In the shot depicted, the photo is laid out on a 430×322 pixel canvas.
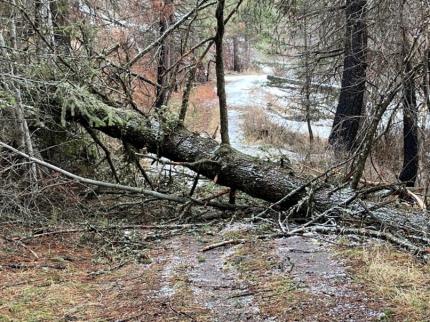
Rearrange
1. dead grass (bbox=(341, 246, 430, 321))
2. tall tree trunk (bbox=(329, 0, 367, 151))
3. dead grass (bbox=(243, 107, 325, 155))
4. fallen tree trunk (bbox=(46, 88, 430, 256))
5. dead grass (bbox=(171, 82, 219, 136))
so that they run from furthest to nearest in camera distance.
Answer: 1. dead grass (bbox=(171, 82, 219, 136))
2. dead grass (bbox=(243, 107, 325, 155))
3. tall tree trunk (bbox=(329, 0, 367, 151))
4. fallen tree trunk (bbox=(46, 88, 430, 256))
5. dead grass (bbox=(341, 246, 430, 321))

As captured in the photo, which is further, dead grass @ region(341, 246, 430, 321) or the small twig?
the small twig

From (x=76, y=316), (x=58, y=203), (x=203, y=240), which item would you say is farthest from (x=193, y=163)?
(x=76, y=316)

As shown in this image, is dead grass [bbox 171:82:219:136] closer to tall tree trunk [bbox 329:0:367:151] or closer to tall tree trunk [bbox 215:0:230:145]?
tall tree trunk [bbox 329:0:367:151]

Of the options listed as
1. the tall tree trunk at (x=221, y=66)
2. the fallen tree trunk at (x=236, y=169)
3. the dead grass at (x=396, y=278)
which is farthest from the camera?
the tall tree trunk at (x=221, y=66)

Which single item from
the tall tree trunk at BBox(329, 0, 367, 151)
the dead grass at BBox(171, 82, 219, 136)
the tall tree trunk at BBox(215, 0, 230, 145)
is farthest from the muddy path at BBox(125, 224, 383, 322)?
the dead grass at BBox(171, 82, 219, 136)

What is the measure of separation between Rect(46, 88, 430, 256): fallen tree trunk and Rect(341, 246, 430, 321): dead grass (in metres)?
0.74

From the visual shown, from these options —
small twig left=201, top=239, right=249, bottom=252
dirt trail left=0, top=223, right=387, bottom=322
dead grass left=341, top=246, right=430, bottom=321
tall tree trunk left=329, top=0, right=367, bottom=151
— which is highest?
tall tree trunk left=329, top=0, right=367, bottom=151

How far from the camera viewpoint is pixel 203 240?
4840mm

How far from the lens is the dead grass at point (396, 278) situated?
2.80m

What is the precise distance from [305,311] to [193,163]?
309 cm

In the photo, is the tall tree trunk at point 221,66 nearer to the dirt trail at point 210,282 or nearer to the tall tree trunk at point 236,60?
the dirt trail at point 210,282

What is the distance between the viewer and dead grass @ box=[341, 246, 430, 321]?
280 centimetres

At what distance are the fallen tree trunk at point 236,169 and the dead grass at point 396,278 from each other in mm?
745

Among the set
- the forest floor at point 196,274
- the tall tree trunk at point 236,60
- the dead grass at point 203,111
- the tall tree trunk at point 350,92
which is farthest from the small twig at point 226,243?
the tall tree trunk at point 236,60
